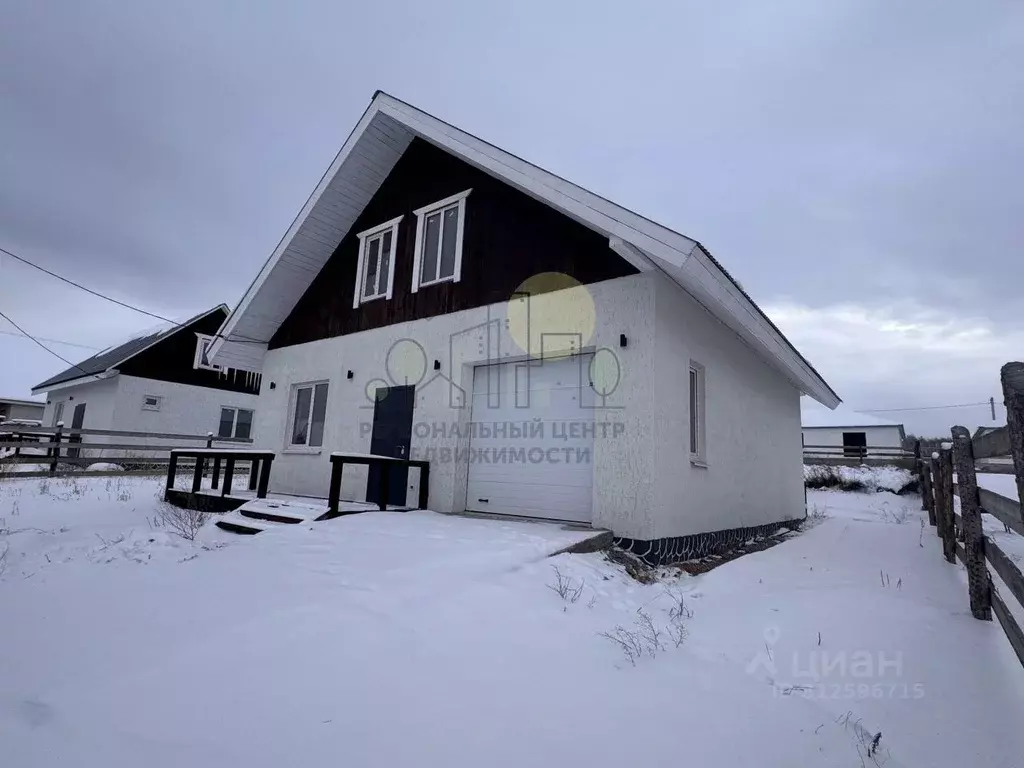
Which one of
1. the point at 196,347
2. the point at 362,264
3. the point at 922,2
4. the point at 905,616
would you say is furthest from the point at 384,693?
the point at 196,347

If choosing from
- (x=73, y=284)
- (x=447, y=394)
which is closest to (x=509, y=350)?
(x=447, y=394)

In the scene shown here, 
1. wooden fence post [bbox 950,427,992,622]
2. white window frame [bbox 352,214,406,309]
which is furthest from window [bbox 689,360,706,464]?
white window frame [bbox 352,214,406,309]

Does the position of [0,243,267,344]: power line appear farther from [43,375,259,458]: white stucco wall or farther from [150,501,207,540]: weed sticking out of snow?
[150,501,207,540]: weed sticking out of snow

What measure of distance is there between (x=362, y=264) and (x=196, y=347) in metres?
14.7

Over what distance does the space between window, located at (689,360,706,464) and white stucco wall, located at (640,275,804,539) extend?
0.09 m

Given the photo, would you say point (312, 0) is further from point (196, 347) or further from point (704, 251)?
point (196, 347)

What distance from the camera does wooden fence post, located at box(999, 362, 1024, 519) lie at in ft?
7.74

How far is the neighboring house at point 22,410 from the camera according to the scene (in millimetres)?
29078

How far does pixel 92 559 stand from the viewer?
187 inches

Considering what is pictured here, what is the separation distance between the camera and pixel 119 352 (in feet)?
70.3

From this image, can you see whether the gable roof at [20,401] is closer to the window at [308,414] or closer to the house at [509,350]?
the house at [509,350]

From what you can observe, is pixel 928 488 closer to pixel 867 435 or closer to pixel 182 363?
pixel 182 363

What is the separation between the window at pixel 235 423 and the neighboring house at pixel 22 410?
53.1 ft

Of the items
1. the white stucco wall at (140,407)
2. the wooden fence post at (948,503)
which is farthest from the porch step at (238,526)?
the white stucco wall at (140,407)
